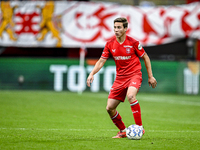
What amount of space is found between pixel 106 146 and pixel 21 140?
142 cm

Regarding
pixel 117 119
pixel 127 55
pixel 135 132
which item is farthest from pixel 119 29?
pixel 135 132

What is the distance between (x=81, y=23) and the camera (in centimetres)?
2194

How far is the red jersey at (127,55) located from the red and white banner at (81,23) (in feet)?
49.8

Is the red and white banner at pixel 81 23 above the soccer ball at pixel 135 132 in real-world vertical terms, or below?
above

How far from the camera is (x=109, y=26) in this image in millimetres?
22172

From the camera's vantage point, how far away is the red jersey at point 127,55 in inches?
269

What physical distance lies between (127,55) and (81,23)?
606 inches

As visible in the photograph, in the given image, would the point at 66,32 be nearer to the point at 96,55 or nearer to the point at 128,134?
the point at 96,55

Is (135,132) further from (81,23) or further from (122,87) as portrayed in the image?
(81,23)

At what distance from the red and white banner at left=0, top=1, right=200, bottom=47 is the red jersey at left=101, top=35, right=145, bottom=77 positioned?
1518 cm

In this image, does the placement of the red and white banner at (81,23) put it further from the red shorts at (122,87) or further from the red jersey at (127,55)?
the red shorts at (122,87)

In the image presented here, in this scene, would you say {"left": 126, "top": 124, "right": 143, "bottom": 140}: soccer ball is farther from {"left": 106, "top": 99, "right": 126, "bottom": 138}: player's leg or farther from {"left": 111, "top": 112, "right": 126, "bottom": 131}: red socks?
{"left": 111, "top": 112, "right": 126, "bottom": 131}: red socks

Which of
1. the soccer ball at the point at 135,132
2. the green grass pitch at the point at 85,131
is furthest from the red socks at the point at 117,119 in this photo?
the soccer ball at the point at 135,132

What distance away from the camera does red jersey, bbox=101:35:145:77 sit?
684 centimetres
